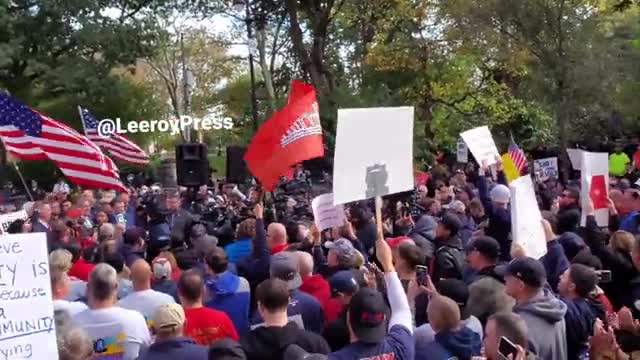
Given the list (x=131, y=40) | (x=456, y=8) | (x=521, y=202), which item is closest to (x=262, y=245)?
(x=521, y=202)

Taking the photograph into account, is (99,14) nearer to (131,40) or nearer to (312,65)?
(131,40)

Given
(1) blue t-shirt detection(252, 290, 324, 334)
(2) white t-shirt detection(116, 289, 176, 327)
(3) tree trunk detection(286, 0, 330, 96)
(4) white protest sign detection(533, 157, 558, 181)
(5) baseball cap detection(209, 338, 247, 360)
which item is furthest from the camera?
(3) tree trunk detection(286, 0, 330, 96)

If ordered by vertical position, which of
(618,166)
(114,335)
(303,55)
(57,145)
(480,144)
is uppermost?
(303,55)

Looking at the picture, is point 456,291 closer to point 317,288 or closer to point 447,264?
point 317,288

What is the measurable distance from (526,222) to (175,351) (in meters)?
3.37

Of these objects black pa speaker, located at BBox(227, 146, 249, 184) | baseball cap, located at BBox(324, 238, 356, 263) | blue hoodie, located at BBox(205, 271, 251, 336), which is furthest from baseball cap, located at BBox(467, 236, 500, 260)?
black pa speaker, located at BBox(227, 146, 249, 184)

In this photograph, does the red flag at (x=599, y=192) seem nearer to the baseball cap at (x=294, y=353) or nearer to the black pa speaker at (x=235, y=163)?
the baseball cap at (x=294, y=353)

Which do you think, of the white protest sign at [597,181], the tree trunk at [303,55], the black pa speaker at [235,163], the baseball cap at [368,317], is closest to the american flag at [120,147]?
the black pa speaker at [235,163]

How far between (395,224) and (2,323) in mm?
8291

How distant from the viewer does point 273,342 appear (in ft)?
16.5

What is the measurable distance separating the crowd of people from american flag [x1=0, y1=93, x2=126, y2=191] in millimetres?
2373

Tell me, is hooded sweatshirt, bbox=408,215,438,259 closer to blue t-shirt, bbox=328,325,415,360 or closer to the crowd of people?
the crowd of people

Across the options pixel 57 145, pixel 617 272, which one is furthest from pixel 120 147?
pixel 617 272

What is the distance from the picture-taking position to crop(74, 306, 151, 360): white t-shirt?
5.57 meters
